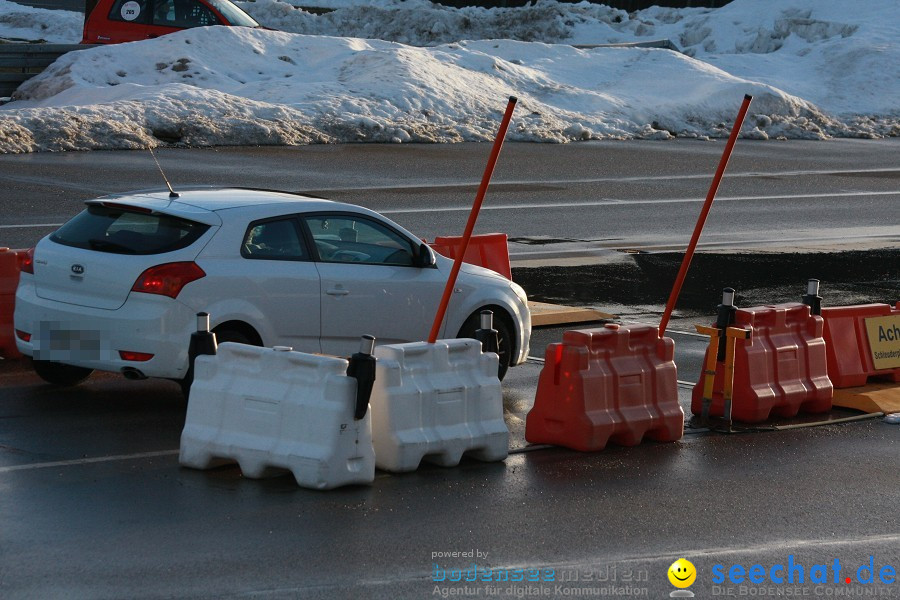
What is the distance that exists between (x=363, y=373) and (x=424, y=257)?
269 centimetres

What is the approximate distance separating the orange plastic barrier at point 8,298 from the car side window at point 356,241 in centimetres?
253

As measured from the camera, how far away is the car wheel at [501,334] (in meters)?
10.5

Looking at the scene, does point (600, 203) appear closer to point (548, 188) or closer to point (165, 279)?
point (548, 188)

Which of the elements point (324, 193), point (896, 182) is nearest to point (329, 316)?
point (324, 193)

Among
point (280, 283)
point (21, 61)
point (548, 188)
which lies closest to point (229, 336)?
point (280, 283)

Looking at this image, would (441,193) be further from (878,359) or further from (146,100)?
(878,359)

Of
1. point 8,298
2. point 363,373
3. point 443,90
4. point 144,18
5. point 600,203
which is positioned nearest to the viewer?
point 363,373

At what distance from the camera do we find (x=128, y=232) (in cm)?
948

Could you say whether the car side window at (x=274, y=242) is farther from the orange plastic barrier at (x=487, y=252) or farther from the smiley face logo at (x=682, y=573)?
the smiley face logo at (x=682, y=573)

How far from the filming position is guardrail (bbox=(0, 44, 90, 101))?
29.1 m

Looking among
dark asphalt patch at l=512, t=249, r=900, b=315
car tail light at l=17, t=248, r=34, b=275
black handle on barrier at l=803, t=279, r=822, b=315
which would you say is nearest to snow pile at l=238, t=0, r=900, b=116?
dark asphalt patch at l=512, t=249, r=900, b=315

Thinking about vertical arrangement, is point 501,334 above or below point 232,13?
above

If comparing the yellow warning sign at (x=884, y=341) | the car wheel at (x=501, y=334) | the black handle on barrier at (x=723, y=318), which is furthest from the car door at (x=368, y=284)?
the yellow warning sign at (x=884, y=341)

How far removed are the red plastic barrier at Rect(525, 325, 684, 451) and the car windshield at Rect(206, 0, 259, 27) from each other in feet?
81.4
